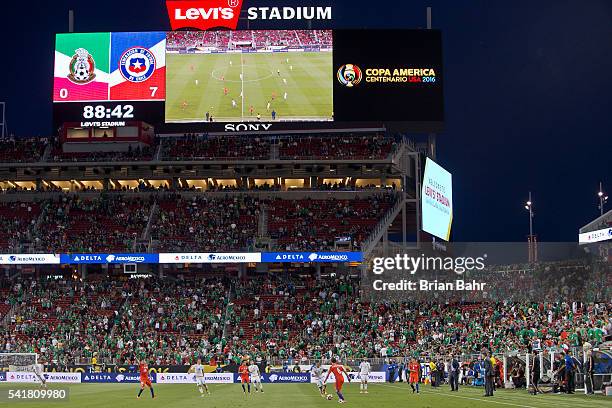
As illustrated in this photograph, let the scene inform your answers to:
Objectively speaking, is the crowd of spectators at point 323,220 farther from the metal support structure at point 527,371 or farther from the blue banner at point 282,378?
the metal support structure at point 527,371

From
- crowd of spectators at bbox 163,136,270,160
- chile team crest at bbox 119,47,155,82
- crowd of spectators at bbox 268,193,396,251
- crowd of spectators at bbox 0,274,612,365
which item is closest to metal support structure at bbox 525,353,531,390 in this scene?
crowd of spectators at bbox 0,274,612,365

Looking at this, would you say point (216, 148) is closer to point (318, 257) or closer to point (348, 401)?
point (318, 257)

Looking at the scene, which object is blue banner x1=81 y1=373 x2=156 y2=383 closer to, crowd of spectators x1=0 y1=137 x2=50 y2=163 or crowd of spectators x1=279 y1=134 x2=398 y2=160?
crowd of spectators x1=279 y1=134 x2=398 y2=160

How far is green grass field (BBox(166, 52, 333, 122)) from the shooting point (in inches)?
2948

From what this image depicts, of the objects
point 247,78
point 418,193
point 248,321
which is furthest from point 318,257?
point 247,78

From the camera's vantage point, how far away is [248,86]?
75875 millimetres

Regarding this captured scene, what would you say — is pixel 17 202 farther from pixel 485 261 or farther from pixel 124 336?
pixel 485 261

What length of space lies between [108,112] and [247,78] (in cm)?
1228

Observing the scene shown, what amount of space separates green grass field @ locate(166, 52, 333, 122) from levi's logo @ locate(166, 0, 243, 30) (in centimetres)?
266

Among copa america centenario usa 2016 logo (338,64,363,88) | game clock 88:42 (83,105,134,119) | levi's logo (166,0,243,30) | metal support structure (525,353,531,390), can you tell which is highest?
levi's logo (166,0,243,30)

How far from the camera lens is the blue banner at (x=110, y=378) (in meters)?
59.7

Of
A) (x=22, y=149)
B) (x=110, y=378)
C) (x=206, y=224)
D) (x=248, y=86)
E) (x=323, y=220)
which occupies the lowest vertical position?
(x=110, y=378)

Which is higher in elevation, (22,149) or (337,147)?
(22,149)

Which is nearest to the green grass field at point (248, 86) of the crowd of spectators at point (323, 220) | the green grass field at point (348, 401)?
the crowd of spectators at point (323, 220)
